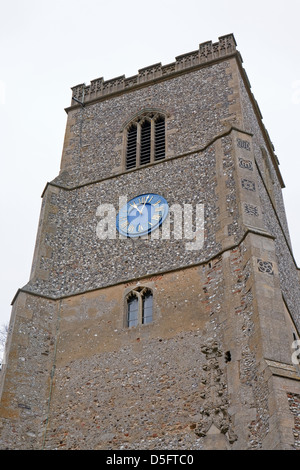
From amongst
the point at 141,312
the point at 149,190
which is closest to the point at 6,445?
the point at 141,312

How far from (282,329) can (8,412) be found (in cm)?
601

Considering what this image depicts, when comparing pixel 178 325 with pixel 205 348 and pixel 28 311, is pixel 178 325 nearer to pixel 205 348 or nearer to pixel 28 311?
pixel 205 348

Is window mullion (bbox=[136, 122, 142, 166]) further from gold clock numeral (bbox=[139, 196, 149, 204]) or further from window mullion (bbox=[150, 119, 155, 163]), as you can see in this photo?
gold clock numeral (bbox=[139, 196, 149, 204])

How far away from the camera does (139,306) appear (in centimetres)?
1716

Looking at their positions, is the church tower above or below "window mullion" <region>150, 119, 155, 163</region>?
below

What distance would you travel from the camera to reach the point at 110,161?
21641 mm

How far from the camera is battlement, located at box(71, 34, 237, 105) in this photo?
23438mm

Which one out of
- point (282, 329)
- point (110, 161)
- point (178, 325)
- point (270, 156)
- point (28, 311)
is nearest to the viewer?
point (282, 329)

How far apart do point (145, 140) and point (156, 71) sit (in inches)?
131

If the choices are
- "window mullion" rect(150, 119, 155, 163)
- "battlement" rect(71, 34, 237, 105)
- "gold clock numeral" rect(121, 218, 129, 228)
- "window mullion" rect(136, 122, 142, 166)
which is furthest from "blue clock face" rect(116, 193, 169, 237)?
"battlement" rect(71, 34, 237, 105)

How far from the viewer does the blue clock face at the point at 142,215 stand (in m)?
18.9

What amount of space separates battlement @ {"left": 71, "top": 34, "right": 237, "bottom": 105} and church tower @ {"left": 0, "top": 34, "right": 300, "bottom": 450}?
158mm

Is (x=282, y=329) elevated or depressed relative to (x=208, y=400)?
elevated

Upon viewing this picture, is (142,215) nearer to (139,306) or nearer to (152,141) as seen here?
(139,306)
